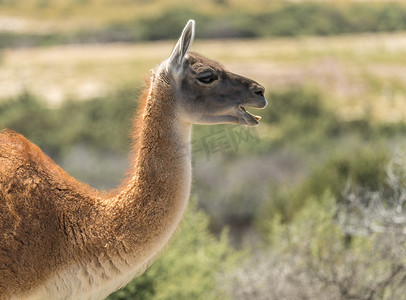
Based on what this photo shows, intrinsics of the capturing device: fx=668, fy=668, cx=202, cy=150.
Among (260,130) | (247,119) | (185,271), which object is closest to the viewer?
(247,119)

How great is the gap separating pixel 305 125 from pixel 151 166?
101ft

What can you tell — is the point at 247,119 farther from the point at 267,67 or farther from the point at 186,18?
the point at 186,18

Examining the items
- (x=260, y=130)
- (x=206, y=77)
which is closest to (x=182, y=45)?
(x=206, y=77)

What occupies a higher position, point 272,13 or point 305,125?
point 305,125

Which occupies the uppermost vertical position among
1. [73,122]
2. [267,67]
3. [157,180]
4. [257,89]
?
[257,89]

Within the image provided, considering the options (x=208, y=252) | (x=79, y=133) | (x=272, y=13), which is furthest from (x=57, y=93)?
(x=208, y=252)

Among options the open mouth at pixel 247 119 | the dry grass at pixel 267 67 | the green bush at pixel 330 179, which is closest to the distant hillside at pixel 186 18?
the dry grass at pixel 267 67

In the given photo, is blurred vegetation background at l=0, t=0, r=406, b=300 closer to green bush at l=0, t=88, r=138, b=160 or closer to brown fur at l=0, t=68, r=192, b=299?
Answer: green bush at l=0, t=88, r=138, b=160

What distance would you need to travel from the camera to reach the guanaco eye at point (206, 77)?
4352mm

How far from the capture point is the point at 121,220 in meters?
4.14

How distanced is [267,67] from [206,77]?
54.7 m

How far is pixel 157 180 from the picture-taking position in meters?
4.17

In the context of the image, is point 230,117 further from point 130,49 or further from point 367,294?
point 130,49

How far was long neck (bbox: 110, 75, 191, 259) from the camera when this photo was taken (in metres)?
4.12
